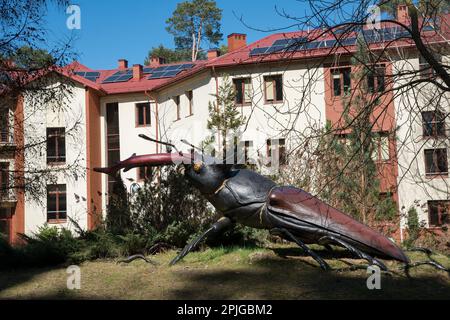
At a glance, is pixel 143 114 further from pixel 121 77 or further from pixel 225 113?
pixel 225 113

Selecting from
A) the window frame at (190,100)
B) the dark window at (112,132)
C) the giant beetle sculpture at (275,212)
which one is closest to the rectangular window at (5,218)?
the dark window at (112,132)

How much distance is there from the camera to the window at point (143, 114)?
96.8 ft

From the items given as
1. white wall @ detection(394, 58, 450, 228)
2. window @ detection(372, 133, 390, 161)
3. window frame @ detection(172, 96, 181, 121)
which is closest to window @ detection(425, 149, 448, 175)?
white wall @ detection(394, 58, 450, 228)

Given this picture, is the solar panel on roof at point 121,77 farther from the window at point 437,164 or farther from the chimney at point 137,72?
the window at point 437,164

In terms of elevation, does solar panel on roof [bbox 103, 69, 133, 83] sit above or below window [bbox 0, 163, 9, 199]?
above

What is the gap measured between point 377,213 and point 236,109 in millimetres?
12371

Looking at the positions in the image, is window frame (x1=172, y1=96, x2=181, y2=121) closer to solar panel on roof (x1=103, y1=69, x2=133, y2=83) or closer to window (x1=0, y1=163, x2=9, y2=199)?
solar panel on roof (x1=103, y1=69, x2=133, y2=83)

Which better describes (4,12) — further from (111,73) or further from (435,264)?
(111,73)

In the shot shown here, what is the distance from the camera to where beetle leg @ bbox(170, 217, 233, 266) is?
28.5ft

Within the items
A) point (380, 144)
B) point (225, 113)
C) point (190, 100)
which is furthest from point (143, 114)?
point (380, 144)

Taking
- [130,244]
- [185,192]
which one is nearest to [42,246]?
[130,244]

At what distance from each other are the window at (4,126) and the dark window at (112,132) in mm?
20512

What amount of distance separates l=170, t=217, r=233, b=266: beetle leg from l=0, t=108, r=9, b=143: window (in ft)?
12.7

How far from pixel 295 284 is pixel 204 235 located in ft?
7.14
